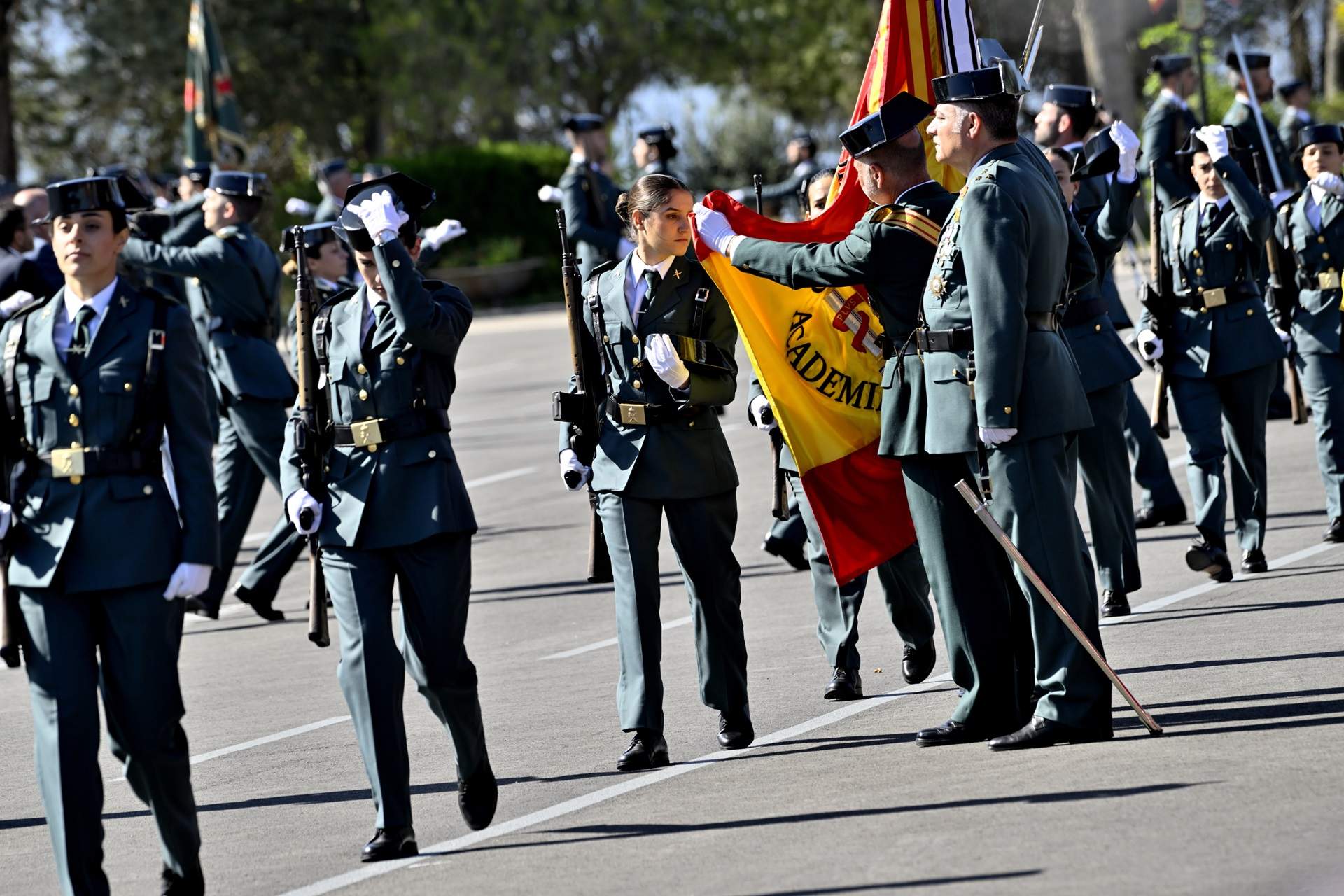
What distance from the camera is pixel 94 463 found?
19.7ft

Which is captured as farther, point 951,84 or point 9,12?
point 9,12

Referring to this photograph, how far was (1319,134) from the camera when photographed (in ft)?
38.3

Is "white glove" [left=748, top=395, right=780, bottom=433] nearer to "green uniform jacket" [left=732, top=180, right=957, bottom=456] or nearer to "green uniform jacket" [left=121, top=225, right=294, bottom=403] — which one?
"green uniform jacket" [left=732, top=180, right=957, bottom=456]

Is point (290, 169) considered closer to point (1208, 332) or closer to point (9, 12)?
point (9, 12)

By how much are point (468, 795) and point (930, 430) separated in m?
2.01

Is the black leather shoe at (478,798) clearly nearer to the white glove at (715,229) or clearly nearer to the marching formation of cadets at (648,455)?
the marching formation of cadets at (648,455)

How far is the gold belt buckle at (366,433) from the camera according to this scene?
672cm

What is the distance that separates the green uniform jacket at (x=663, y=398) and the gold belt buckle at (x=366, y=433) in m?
1.20

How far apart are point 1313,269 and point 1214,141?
6.01 ft

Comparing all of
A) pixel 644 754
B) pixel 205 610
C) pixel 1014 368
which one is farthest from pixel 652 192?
pixel 205 610

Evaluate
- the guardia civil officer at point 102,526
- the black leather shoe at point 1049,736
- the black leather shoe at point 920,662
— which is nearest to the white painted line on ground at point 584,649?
the black leather shoe at point 920,662

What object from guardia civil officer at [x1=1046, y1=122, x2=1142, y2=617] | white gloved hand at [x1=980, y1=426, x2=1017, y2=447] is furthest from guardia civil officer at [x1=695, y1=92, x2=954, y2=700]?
guardia civil officer at [x1=1046, y1=122, x2=1142, y2=617]

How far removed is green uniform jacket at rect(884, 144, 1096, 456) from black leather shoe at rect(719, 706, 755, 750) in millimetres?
1165

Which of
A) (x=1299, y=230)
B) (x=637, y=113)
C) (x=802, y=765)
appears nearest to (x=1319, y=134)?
(x=1299, y=230)
